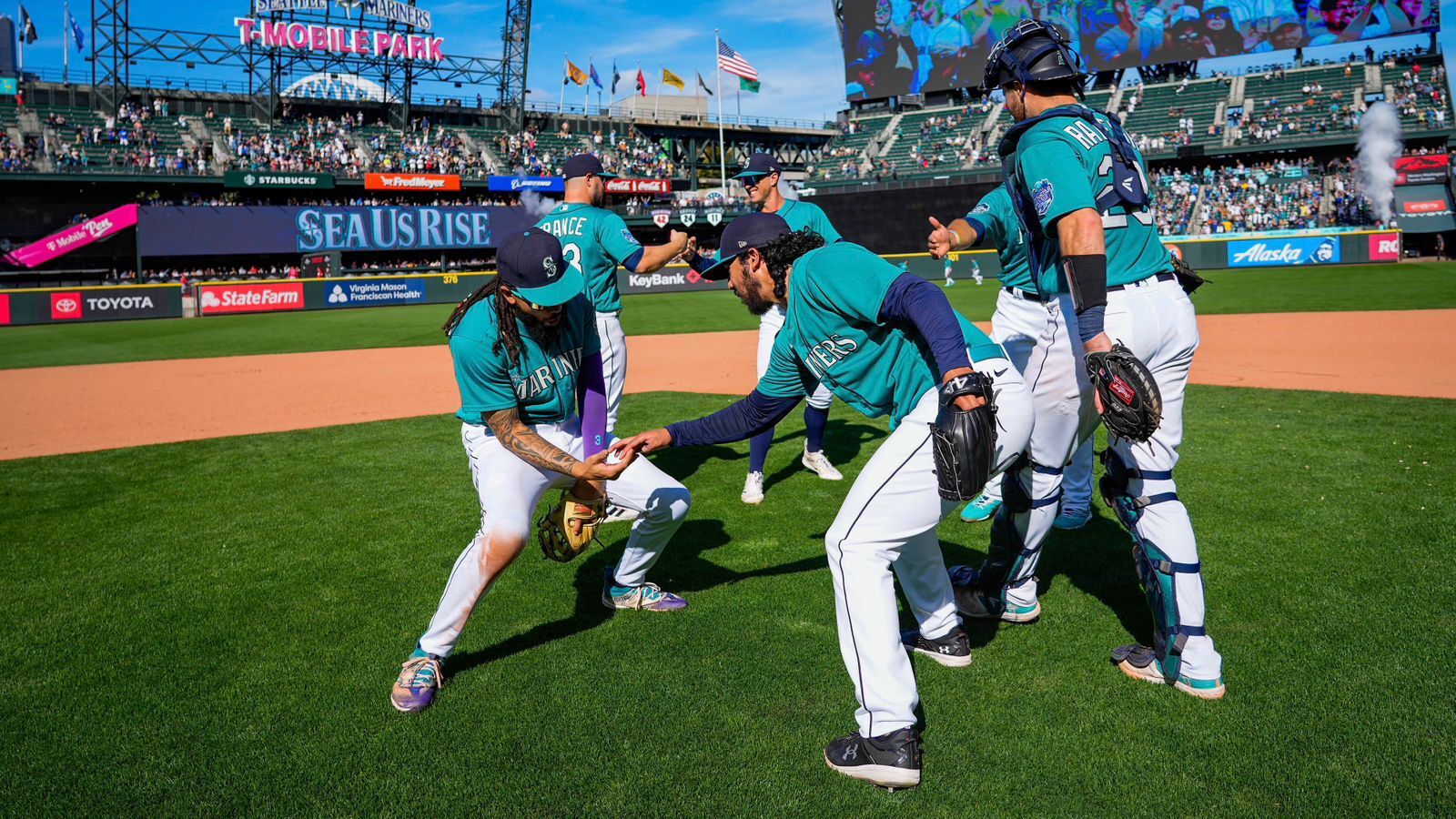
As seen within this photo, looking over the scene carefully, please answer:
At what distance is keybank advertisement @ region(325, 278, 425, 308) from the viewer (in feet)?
102

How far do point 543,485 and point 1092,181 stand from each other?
2.55 meters

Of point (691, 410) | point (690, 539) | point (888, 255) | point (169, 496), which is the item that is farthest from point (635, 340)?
point (888, 255)

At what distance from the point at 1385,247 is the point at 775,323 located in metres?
30.4

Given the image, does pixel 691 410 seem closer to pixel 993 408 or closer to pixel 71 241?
pixel 993 408

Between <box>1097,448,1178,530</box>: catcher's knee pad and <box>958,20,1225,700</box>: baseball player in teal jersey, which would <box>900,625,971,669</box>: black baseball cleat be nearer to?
<box>958,20,1225,700</box>: baseball player in teal jersey

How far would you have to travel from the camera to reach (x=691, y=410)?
10273mm

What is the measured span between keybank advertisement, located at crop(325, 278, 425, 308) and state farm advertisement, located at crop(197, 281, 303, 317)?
3.62 feet

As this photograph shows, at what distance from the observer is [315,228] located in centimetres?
3766

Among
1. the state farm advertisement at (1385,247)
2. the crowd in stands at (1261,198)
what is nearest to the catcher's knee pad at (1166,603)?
the state farm advertisement at (1385,247)

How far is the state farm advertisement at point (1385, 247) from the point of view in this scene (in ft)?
96.2

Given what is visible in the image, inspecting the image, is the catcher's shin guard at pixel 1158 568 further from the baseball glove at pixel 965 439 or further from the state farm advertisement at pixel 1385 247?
the state farm advertisement at pixel 1385 247

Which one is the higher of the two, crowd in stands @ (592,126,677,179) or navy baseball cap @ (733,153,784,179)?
crowd in stands @ (592,126,677,179)

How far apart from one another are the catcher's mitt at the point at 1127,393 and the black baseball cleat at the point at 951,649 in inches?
46.1

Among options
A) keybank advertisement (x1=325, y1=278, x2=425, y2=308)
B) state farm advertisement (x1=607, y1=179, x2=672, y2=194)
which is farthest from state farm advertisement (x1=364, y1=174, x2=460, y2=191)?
keybank advertisement (x1=325, y1=278, x2=425, y2=308)
